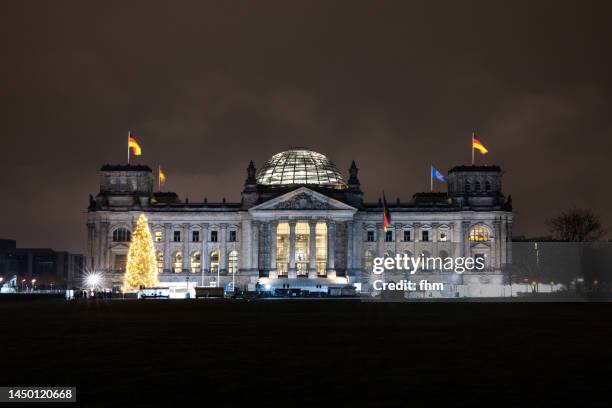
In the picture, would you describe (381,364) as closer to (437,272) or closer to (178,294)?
(178,294)

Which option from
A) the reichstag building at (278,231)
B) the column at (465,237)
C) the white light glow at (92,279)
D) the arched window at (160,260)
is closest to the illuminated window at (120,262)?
the reichstag building at (278,231)

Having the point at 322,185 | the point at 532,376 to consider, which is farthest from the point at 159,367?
the point at 322,185

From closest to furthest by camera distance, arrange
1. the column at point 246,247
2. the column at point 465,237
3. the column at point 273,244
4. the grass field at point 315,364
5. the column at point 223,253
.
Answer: the grass field at point 315,364
the column at point 273,244
the column at point 246,247
the column at point 465,237
the column at point 223,253

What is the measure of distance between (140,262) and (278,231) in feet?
124

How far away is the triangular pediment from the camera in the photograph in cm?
15088

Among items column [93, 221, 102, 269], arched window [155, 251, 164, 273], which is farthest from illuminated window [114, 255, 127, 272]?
arched window [155, 251, 164, 273]

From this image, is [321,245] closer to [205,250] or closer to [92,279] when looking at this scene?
[205,250]

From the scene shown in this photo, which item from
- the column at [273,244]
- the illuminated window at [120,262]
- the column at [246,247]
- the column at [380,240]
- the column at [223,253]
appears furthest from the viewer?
the column at [223,253]

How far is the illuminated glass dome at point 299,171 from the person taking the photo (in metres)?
164

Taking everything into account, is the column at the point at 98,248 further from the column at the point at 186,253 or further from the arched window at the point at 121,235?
the column at the point at 186,253

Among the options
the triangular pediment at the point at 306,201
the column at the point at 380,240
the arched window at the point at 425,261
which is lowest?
the arched window at the point at 425,261

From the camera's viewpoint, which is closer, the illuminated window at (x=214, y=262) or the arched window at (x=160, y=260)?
the arched window at (x=160, y=260)

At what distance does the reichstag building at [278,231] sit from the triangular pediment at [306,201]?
2.99ft

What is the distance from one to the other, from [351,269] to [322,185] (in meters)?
19.4
